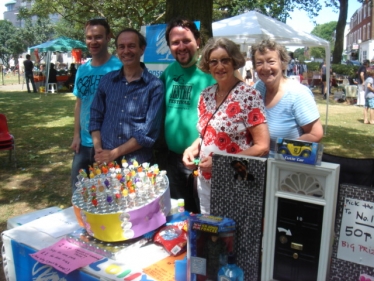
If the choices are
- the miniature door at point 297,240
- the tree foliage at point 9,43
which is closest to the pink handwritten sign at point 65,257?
the miniature door at point 297,240

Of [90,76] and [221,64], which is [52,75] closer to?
[90,76]

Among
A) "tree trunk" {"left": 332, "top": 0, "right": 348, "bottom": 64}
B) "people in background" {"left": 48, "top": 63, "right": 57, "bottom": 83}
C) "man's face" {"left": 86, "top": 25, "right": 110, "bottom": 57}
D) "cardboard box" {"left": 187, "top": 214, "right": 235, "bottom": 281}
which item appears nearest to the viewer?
"cardboard box" {"left": 187, "top": 214, "right": 235, "bottom": 281}

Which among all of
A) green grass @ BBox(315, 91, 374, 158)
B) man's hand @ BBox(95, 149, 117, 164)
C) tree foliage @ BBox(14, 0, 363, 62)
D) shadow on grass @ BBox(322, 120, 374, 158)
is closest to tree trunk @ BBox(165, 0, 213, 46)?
tree foliage @ BBox(14, 0, 363, 62)

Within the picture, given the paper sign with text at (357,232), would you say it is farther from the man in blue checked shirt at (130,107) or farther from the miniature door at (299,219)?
the man in blue checked shirt at (130,107)

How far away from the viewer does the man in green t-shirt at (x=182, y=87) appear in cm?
237

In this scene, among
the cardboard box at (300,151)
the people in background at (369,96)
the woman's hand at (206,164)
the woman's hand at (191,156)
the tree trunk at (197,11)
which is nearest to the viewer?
the cardboard box at (300,151)

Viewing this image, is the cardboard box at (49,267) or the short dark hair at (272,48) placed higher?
the short dark hair at (272,48)

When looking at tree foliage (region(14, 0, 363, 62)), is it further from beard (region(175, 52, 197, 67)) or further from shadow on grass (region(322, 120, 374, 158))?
shadow on grass (region(322, 120, 374, 158))

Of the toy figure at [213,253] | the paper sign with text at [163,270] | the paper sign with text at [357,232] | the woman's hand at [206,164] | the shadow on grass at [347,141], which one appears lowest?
the shadow on grass at [347,141]

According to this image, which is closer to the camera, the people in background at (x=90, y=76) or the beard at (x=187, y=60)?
the beard at (x=187, y=60)

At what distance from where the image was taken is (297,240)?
4.60 ft

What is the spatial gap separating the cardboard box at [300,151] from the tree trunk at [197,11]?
251cm

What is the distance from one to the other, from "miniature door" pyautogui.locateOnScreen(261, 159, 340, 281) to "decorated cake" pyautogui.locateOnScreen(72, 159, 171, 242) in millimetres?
607

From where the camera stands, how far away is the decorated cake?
5.78 feet
